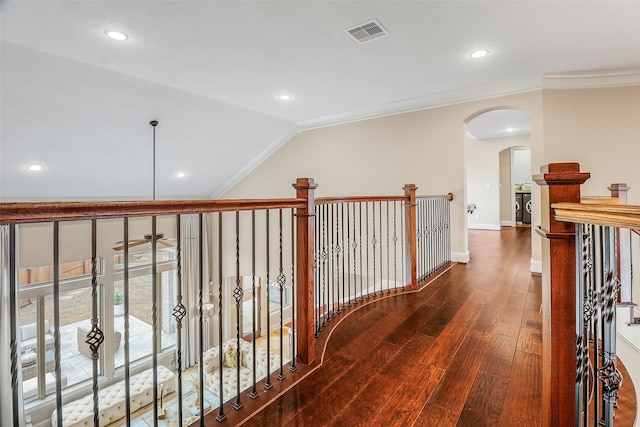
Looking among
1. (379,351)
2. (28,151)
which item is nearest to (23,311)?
(28,151)

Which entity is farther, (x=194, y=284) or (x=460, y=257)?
(x=194, y=284)

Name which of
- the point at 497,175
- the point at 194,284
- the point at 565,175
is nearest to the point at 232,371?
the point at 194,284

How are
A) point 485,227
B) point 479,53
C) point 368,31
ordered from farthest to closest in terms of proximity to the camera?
point 485,227 < point 479,53 < point 368,31

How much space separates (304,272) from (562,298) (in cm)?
128

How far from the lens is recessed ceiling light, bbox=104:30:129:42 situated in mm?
2975

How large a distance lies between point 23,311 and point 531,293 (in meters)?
8.09

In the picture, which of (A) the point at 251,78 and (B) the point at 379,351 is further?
(A) the point at 251,78

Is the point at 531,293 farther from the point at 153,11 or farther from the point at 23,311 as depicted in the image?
the point at 23,311

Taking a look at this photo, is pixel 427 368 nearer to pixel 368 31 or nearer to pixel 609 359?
pixel 609 359

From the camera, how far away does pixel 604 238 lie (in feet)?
3.64

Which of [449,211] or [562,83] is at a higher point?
[562,83]

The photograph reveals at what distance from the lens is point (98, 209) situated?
108 centimetres

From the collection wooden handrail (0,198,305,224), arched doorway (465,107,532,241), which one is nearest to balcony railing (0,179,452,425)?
wooden handrail (0,198,305,224)

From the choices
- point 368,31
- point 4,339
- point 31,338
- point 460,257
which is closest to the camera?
point 368,31
